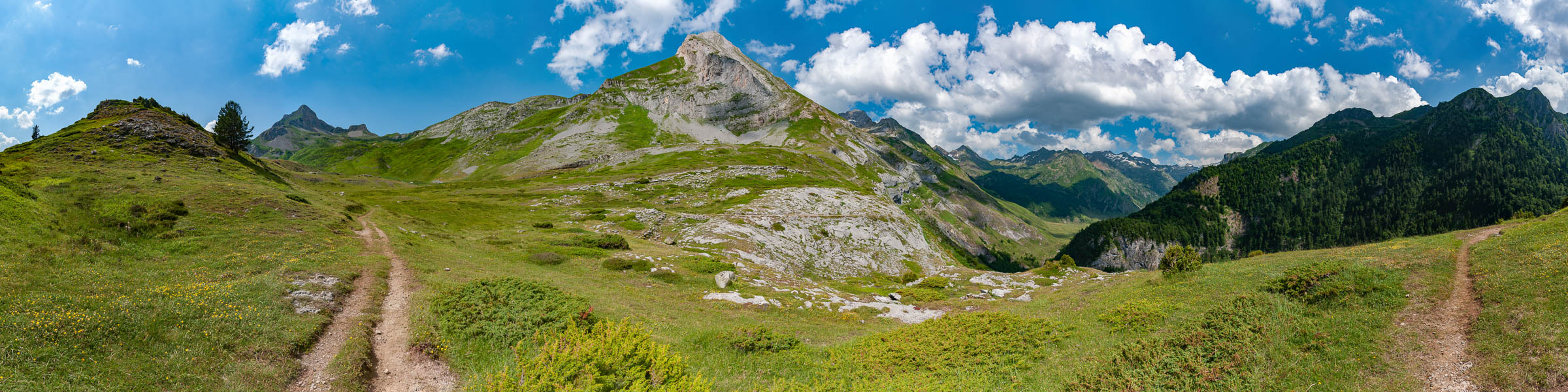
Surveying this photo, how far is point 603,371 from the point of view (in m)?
10.7

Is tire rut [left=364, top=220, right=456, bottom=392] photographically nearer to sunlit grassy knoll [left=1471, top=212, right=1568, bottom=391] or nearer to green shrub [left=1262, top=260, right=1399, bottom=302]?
sunlit grassy knoll [left=1471, top=212, right=1568, bottom=391]

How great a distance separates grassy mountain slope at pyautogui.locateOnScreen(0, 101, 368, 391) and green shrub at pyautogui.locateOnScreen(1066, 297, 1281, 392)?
22421 millimetres

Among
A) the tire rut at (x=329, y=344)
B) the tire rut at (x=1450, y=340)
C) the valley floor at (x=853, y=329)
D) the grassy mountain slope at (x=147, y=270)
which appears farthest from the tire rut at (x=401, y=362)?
the tire rut at (x=1450, y=340)

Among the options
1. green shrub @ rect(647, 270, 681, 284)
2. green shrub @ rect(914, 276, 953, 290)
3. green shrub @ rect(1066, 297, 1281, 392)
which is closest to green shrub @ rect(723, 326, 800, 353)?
green shrub @ rect(1066, 297, 1281, 392)

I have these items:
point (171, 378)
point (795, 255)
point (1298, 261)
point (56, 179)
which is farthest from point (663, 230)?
point (1298, 261)

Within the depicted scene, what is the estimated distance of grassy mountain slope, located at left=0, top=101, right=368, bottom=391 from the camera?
11688mm

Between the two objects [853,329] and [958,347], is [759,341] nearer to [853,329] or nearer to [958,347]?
[958,347]

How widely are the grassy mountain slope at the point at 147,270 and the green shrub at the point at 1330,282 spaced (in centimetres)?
3239

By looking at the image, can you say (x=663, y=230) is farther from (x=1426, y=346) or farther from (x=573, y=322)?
(x=1426, y=346)

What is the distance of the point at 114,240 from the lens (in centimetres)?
2317

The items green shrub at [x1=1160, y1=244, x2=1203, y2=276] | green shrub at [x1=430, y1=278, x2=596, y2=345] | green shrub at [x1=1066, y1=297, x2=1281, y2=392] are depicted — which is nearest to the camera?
green shrub at [x1=1066, y1=297, x2=1281, y2=392]

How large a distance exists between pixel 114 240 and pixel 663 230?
1685 inches

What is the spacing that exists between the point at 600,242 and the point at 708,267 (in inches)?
484

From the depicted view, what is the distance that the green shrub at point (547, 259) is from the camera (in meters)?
36.6
